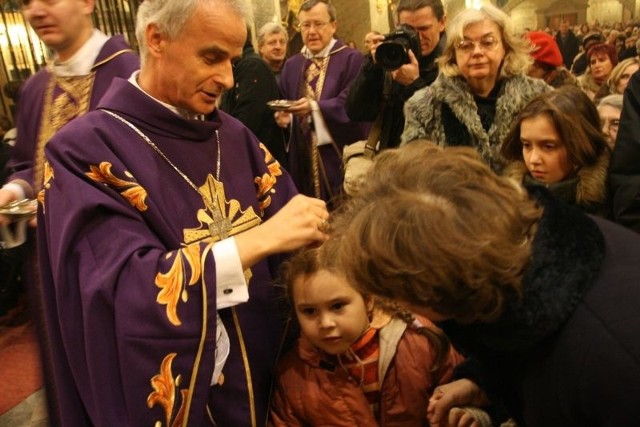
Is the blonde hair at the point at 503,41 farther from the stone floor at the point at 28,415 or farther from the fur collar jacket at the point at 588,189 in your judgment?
the stone floor at the point at 28,415

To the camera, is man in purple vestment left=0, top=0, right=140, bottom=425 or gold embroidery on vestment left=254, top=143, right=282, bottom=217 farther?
man in purple vestment left=0, top=0, right=140, bottom=425

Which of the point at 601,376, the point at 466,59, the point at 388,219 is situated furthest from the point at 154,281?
the point at 466,59

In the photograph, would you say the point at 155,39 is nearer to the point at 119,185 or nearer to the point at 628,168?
the point at 119,185

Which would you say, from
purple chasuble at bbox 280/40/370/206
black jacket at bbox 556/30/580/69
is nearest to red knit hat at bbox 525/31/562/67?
purple chasuble at bbox 280/40/370/206

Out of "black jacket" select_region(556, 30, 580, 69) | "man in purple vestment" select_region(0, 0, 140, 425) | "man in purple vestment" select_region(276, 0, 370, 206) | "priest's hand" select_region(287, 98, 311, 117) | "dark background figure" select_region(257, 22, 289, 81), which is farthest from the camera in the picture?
"black jacket" select_region(556, 30, 580, 69)

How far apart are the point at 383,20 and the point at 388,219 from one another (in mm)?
11699

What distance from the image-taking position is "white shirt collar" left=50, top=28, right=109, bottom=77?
2.33 meters

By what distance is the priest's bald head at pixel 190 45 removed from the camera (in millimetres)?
1588

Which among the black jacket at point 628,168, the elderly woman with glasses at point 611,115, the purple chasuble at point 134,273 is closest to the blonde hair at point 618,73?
the elderly woman with glasses at point 611,115

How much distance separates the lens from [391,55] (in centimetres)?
288

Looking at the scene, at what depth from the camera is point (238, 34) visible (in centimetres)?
164

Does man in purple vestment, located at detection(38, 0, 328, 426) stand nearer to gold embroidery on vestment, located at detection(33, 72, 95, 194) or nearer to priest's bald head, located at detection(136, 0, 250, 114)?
priest's bald head, located at detection(136, 0, 250, 114)

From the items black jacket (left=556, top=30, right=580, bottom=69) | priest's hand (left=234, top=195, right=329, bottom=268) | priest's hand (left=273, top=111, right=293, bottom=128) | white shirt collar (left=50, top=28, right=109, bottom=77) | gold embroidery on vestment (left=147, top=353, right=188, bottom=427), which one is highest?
white shirt collar (left=50, top=28, right=109, bottom=77)

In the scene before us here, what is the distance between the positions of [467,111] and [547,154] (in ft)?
1.42
